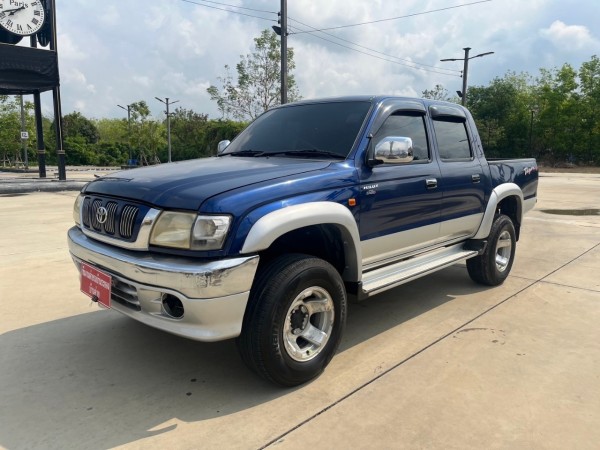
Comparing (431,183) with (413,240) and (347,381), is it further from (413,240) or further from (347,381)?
(347,381)

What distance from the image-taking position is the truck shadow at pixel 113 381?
2.56 m

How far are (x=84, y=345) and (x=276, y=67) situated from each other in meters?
28.9

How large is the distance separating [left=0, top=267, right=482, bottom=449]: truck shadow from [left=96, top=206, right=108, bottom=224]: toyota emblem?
101 cm

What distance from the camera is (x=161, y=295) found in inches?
105

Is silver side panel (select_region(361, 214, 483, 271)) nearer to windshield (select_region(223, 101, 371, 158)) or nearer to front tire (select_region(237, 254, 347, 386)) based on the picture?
front tire (select_region(237, 254, 347, 386))

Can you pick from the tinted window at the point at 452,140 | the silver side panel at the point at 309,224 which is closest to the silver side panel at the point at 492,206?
the tinted window at the point at 452,140

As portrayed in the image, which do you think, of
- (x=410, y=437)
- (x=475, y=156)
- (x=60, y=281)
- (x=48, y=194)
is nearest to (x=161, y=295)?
(x=410, y=437)

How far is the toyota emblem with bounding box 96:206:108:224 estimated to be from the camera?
9.93 ft

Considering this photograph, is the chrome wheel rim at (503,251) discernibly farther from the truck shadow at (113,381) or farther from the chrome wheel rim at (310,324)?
the chrome wheel rim at (310,324)

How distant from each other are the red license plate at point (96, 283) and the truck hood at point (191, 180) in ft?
1.67

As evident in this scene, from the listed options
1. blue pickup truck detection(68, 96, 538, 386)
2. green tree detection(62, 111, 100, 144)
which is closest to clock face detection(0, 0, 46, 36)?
blue pickup truck detection(68, 96, 538, 386)

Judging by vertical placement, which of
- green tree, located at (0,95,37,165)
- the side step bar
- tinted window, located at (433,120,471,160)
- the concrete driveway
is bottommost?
the concrete driveway

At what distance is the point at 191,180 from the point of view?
113 inches

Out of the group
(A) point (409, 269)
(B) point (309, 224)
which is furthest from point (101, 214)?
(A) point (409, 269)
